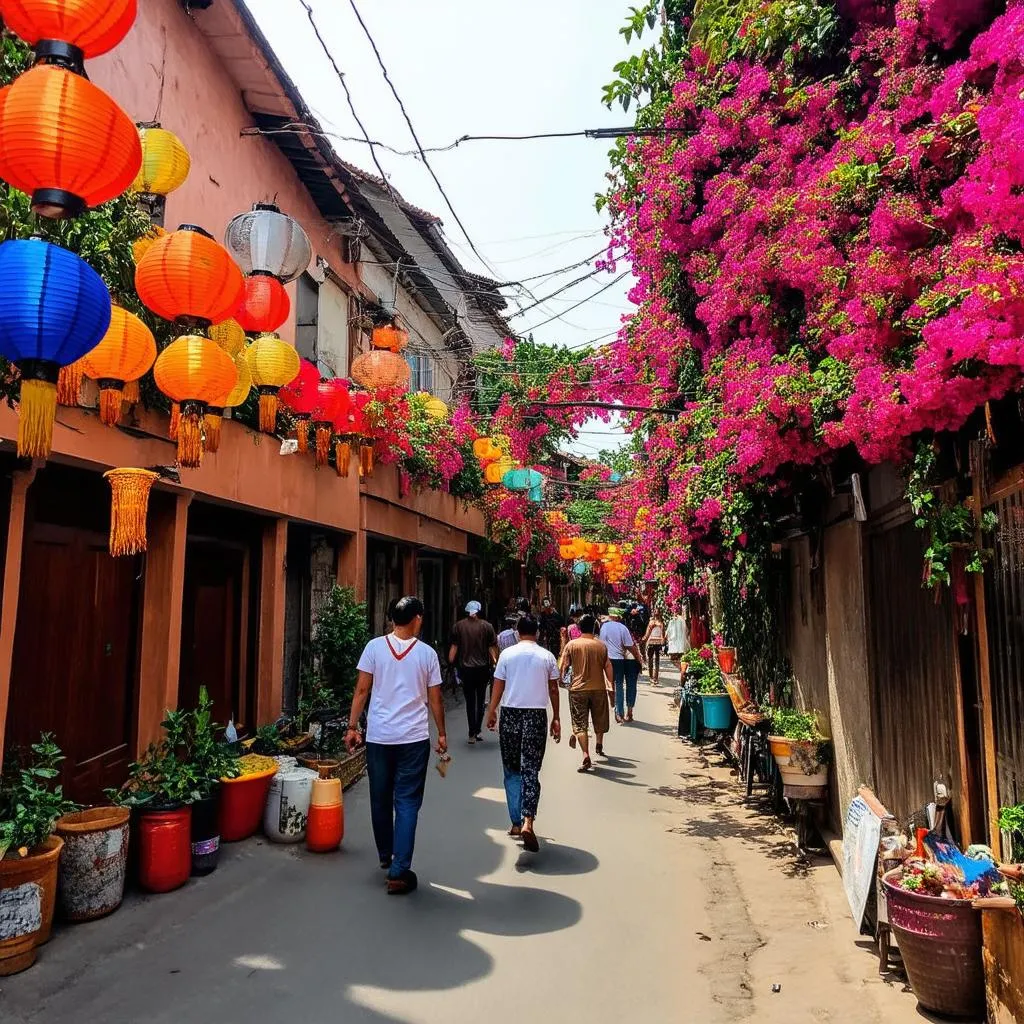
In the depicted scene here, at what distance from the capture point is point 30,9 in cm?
356

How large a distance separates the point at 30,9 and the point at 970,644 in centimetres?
552

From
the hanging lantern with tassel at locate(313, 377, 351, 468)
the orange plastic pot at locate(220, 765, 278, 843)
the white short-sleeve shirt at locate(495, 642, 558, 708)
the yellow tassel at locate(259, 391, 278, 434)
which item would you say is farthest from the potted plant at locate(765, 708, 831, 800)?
the hanging lantern with tassel at locate(313, 377, 351, 468)

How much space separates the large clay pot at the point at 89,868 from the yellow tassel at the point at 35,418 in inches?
107

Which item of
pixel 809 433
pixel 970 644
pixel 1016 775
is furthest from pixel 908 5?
pixel 1016 775

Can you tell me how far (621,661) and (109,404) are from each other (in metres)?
9.54

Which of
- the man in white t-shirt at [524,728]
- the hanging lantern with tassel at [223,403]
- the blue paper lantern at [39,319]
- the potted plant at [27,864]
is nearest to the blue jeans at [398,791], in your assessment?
the man in white t-shirt at [524,728]

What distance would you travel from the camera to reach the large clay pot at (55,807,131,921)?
5074 mm

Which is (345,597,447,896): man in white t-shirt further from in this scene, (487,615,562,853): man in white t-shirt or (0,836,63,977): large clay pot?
(0,836,63,977): large clay pot

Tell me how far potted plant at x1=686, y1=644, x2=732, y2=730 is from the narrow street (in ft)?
9.48

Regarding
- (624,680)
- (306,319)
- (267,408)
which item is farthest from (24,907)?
(624,680)

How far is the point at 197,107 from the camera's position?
9000 millimetres

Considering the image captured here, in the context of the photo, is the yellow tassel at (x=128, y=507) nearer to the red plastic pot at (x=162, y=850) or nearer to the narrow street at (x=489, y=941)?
the red plastic pot at (x=162, y=850)

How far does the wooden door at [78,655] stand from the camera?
581 centimetres

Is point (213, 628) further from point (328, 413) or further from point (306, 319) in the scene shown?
point (306, 319)
